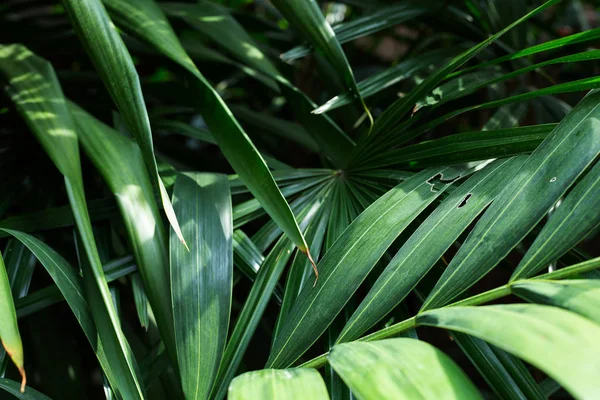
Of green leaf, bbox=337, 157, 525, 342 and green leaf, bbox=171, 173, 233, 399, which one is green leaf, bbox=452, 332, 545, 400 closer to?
green leaf, bbox=337, 157, 525, 342

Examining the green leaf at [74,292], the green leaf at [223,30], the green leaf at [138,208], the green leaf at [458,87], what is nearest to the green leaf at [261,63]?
the green leaf at [223,30]

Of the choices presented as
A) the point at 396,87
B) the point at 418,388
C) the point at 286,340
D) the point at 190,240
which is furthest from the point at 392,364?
the point at 396,87

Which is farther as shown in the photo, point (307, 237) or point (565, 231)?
point (307, 237)

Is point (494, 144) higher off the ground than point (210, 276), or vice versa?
point (494, 144)

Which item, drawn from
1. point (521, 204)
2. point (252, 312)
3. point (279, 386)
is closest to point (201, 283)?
point (252, 312)

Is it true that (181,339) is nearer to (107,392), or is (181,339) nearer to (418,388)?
(107,392)

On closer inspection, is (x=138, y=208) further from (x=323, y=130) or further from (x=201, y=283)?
(x=323, y=130)

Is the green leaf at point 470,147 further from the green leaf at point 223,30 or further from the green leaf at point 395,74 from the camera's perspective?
the green leaf at point 223,30
